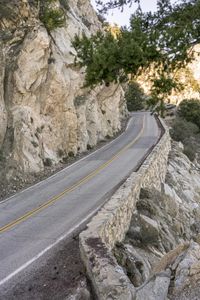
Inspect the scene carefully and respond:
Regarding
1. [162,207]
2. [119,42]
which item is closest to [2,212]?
[162,207]

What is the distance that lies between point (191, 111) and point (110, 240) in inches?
2249

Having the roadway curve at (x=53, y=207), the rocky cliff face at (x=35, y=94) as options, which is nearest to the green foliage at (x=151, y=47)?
the roadway curve at (x=53, y=207)

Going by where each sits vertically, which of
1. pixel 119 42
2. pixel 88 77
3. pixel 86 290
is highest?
pixel 119 42

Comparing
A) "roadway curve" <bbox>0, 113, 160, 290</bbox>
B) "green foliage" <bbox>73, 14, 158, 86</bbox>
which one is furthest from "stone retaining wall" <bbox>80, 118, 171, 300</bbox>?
"green foliage" <bbox>73, 14, 158, 86</bbox>

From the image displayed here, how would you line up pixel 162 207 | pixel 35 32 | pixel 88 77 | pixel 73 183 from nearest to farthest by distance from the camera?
pixel 88 77 → pixel 162 207 → pixel 73 183 → pixel 35 32

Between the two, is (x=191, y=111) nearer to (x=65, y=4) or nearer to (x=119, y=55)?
(x=65, y=4)

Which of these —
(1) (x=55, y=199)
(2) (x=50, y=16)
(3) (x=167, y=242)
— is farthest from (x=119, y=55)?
(2) (x=50, y=16)

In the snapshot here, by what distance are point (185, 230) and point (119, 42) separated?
37.9ft

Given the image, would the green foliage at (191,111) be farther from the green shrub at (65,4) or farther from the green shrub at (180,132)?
the green shrub at (65,4)

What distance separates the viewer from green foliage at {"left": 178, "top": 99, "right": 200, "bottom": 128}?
216 ft

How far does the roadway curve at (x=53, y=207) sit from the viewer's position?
1170cm

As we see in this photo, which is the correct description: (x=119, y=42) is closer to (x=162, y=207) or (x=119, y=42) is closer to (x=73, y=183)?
(x=162, y=207)

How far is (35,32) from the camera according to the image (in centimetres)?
2725

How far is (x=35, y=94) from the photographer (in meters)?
27.6
